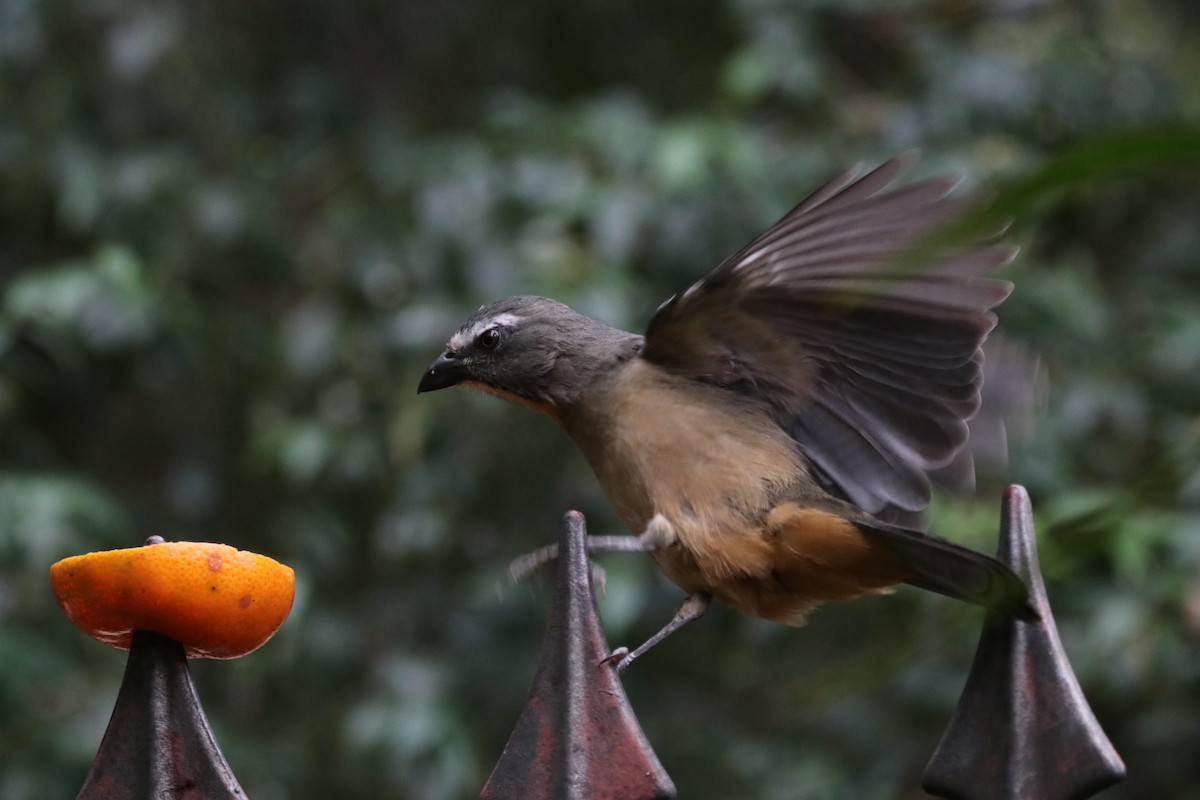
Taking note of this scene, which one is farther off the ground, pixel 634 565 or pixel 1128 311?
pixel 1128 311

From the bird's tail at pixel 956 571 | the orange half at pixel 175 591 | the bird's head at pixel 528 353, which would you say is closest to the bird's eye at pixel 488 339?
the bird's head at pixel 528 353

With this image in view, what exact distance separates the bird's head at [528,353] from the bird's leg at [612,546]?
0.99 ft

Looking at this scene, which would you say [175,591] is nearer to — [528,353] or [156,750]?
[156,750]

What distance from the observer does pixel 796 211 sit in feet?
5.47

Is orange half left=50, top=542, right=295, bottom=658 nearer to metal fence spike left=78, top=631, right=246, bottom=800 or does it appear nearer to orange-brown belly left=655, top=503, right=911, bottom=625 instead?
metal fence spike left=78, top=631, right=246, bottom=800

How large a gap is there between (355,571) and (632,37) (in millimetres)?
1810

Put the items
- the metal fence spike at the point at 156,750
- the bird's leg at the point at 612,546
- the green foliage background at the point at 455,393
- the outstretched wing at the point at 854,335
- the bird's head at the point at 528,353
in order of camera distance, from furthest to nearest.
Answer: the green foliage background at the point at 455,393 < the bird's head at the point at 528,353 < the outstretched wing at the point at 854,335 < the bird's leg at the point at 612,546 < the metal fence spike at the point at 156,750

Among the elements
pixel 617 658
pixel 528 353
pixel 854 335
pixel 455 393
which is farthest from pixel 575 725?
pixel 455 393

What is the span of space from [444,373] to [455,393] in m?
1.23

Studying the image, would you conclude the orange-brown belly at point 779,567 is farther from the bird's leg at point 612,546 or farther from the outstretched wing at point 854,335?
the outstretched wing at point 854,335

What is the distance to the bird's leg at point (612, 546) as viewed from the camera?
1.42 metres

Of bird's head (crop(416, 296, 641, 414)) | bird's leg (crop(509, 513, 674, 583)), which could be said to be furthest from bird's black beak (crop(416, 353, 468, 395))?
bird's leg (crop(509, 513, 674, 583))

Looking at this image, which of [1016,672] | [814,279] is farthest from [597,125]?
[1016,672]

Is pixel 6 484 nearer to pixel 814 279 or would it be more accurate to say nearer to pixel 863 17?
pixel 814 279
